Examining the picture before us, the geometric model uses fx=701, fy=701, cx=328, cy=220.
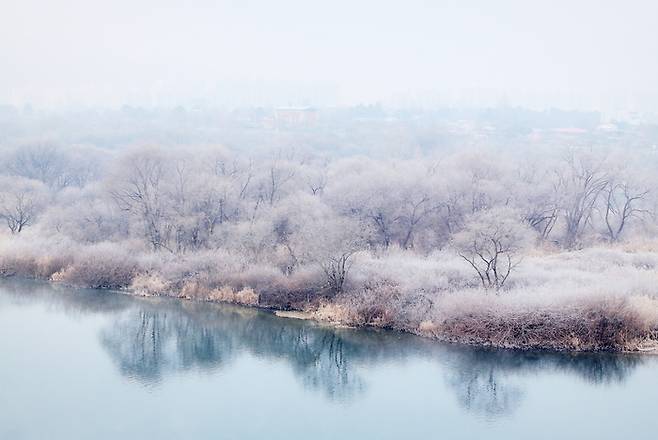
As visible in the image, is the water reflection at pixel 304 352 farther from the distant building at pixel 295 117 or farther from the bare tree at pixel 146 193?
the distant building at pixel 295 117

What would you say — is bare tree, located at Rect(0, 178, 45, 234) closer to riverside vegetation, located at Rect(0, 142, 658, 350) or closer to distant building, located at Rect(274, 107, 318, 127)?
riverside vegetation, located at Rect(0, 142, 658, 350)

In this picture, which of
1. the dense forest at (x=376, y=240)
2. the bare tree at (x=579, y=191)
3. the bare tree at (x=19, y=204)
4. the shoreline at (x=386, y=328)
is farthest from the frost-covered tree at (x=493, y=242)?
the bare tree at (x=19, y=204)

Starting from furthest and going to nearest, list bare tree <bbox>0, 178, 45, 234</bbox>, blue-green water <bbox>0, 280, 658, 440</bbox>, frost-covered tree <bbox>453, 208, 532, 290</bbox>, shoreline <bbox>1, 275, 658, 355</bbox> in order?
bare tree <bbox>0, 178, 45, 234</bbox>, frost-covered tree <bbox>453, 208, 532, 290</bbox>, shoreline <bbox>1, 275, 658, 355</bbox>, blue-green water <bbox>0, 280, 658, 440</bbox>

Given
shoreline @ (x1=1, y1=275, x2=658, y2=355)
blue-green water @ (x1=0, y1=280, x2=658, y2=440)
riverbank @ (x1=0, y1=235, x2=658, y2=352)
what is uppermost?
riverbank @ (x1=0, y1=235, x2=658, y2=352)

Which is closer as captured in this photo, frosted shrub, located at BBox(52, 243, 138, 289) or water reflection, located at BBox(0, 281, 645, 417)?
water reflection, located at BBox(0, 281, 645, 417)

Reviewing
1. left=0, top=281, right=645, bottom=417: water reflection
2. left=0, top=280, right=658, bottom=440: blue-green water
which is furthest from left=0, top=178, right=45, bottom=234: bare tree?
left=0, top=280, right=658, bottom=440: blue-green water

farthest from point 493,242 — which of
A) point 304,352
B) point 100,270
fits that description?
point 100,270
